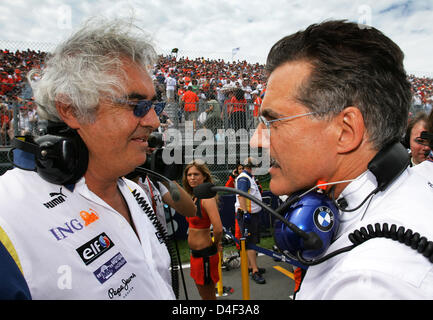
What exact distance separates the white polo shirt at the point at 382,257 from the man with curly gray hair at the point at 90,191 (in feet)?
2.76

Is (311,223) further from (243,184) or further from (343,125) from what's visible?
(243,184)

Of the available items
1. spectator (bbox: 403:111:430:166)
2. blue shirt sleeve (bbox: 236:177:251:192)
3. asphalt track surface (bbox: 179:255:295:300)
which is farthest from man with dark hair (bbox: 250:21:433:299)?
blue shirt sleeve (bbox: 236:177:251:192)

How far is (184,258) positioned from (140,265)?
16.0ft

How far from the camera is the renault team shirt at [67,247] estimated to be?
1.02m

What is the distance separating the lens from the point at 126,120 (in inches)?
56.8

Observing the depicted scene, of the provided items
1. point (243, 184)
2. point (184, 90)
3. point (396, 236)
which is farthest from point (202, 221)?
point (184, 90)

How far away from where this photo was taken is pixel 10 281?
3.13 ft

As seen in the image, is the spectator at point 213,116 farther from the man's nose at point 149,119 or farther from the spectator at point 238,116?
the man's nose at point 149,119

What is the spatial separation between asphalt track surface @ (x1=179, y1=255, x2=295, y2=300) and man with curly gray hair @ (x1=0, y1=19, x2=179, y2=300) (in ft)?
10.7

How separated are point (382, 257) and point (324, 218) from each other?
28 cm

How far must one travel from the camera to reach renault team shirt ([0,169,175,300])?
1023 millimetres

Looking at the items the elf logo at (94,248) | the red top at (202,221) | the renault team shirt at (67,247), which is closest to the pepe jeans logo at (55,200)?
the renault team shirt at (67,247)
